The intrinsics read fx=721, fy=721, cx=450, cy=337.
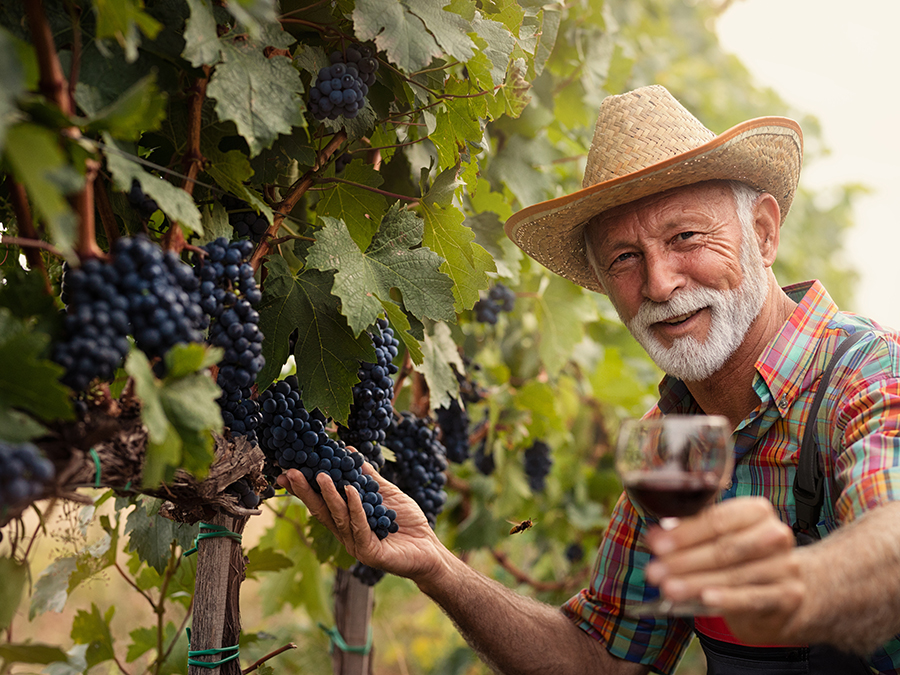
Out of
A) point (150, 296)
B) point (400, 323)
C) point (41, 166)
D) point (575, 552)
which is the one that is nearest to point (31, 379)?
point (150, 296)

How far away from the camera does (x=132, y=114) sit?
3.72 ft

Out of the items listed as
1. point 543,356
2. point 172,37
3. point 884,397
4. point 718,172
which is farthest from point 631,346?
point 172,37

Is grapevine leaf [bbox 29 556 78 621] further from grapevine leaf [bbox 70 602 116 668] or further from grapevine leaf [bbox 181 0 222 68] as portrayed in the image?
grapevine leaf [bbox 181 0 222 68]

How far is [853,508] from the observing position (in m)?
1.62

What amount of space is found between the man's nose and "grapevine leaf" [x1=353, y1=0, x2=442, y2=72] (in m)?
1.03

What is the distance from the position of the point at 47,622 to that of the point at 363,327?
26.4 feet

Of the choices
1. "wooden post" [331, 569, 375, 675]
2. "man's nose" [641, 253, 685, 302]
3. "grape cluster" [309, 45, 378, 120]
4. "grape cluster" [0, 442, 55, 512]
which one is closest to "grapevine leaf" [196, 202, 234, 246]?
"grape cluster" [309, 45, 378, 120]

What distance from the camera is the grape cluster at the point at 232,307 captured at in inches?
56.3

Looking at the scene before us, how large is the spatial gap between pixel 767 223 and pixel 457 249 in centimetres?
118

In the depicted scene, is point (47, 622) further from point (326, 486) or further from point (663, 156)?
point (663, 156)

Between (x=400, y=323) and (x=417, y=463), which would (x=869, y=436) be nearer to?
(x=400, y=323)

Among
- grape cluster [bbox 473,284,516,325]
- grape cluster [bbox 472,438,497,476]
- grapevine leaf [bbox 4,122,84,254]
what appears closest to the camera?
grapevine leaf [bbox 4,122,84,254]

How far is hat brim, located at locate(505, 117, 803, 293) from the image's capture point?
89.1 inches

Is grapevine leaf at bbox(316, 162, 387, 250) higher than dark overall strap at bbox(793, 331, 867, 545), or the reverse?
grapevine leaf at bbox(316, 162, 387, 250)
